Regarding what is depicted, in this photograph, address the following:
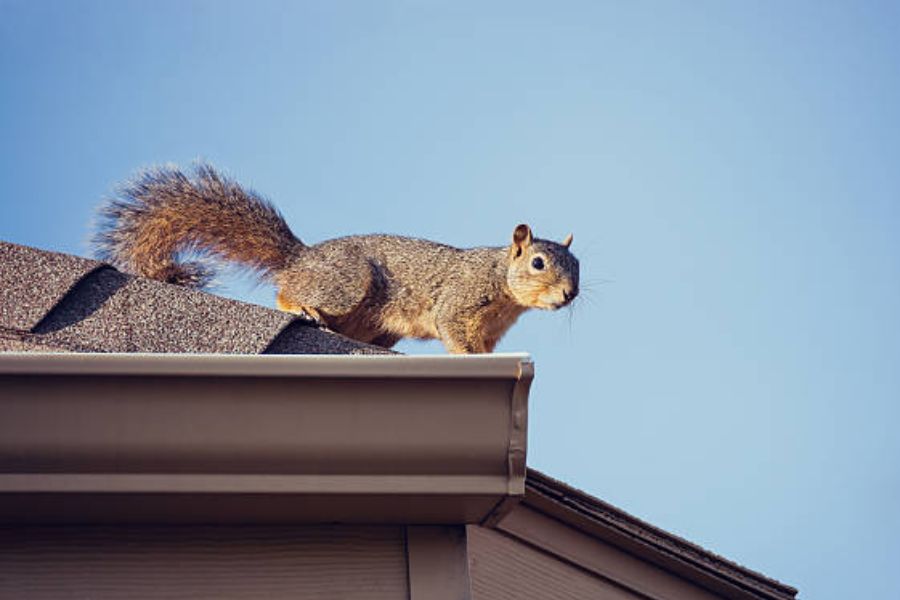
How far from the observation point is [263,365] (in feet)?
5.84

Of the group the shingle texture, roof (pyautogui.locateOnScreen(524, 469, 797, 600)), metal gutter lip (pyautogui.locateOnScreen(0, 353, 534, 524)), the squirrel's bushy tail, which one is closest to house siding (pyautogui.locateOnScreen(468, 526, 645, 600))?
roof (pyautogui.locateOnScreen(524, 469, 797, 600))

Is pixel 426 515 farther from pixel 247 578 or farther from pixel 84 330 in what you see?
pixel 84 330

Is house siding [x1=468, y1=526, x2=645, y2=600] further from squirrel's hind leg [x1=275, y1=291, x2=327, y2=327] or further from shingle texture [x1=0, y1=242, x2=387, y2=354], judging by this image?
squirrel's hind leg [x1=275, y1=291, x2=327, y2=327]

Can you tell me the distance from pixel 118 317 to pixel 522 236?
4.89 metres

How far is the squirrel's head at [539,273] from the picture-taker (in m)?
6.58

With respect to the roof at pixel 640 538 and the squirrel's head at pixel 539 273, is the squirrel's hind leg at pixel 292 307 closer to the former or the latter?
the squirrel's head at pixel 539 273

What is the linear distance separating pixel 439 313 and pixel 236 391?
4.66 metres

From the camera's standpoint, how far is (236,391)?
5.87 feet

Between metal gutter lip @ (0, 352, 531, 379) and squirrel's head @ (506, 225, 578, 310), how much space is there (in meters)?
4.73

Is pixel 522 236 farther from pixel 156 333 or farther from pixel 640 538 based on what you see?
pixel 156 333

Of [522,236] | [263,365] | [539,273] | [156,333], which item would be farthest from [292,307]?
[263,365]

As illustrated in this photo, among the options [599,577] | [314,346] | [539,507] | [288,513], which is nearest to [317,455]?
[288,513]

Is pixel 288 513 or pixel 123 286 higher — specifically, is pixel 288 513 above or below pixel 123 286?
below

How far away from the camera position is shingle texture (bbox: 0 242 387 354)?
2127 mm
